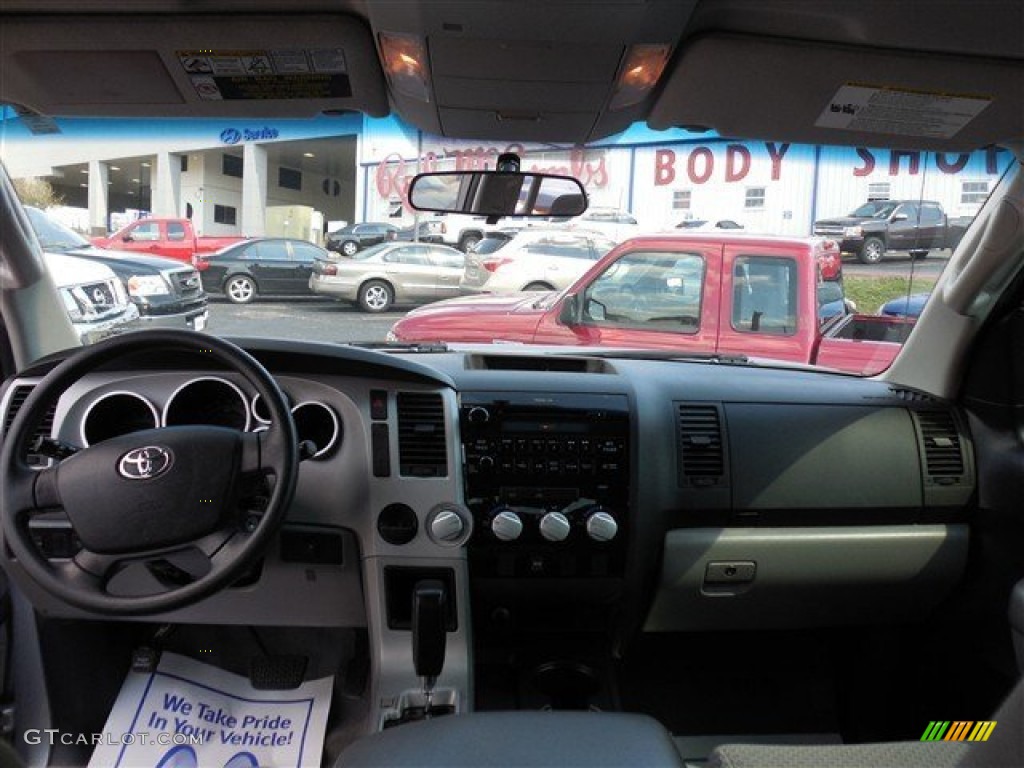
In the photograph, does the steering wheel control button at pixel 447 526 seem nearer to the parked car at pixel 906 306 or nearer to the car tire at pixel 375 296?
the car tire at pixel 375 296

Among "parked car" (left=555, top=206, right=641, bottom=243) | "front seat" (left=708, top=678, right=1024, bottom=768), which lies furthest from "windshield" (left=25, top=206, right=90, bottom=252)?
"front seat" (left=708, top=678, right=1024, bottom=768)

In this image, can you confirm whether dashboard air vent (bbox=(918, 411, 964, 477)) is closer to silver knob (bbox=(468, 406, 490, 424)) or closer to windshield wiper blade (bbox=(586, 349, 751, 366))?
windshield wiper blade (bbox=(586, 349, 751, 366))

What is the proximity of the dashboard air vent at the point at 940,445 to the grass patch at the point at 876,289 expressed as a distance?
0.46 meters

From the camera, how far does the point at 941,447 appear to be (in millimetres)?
3115

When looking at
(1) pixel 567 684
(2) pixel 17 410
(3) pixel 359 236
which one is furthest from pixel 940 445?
(2) pixel 17 410

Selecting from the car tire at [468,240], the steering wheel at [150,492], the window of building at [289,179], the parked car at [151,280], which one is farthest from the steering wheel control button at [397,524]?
the window of building at [289,179]

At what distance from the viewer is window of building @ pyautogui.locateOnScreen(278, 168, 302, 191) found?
9.95ft

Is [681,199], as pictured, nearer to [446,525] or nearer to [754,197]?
[754,197]

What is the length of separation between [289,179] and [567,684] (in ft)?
6.80

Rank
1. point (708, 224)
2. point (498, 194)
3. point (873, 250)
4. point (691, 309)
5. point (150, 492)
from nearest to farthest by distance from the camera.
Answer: point (150, 492)
point (498, 194)
point (873, 250)
point (708, 224)
point (691, 309)

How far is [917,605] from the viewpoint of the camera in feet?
10.5

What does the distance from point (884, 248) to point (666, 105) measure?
1.33 metres

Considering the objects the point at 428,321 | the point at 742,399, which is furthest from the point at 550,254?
the point at 742,399

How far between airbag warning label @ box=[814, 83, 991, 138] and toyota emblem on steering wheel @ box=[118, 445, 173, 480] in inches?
76.6
